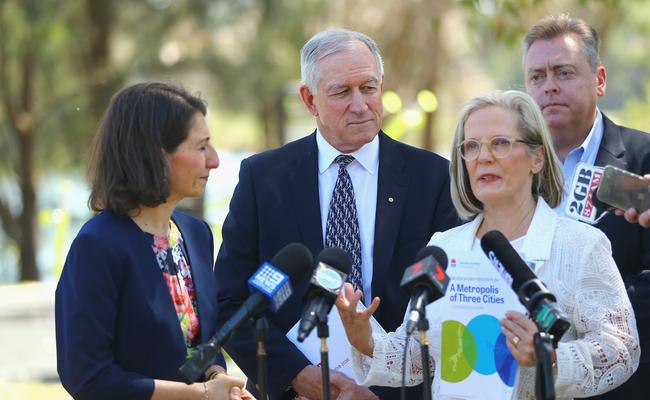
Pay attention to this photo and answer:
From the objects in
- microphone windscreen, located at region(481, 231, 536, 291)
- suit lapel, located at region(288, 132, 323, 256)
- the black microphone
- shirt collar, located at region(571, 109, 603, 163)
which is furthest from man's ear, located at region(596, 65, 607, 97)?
the black microphone

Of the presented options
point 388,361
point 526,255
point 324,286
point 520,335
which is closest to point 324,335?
point 324,286

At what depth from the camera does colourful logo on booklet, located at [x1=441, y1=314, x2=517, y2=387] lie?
393cm

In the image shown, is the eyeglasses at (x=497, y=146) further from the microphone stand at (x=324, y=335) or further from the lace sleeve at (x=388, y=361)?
the microphone stand at (x=324, y=335)

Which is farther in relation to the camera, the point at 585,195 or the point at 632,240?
the point at 632,240

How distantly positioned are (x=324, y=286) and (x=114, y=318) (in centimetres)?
94

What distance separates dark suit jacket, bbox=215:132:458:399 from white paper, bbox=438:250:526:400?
71 centimetres

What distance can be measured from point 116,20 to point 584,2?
12.3 meters

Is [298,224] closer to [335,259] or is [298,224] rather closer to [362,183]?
[362,183]

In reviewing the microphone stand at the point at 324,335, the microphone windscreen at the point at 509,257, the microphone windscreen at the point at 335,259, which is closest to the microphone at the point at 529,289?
the microphone windscreen at the point at 509,257

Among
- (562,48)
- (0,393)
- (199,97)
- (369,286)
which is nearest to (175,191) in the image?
(199,97)

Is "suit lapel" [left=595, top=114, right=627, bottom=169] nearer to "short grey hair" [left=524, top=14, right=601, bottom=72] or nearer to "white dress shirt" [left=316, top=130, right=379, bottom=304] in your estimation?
"short grey hair" [left=524, top=14, right=601, bottom=72]

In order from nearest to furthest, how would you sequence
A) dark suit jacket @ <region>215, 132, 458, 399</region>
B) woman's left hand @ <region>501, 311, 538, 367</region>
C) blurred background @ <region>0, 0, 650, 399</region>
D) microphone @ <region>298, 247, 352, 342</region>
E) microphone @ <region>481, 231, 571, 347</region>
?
microphone @ <region>481, 231, 571, 347</region> < microphone @ <region>298, 247, 352, 342</region> < woman's left hand @ <region>501, 311, 538, 367</region> < dark suit jacket @ <region>215, 132, 458, 399</region> < blurred background @ <region>0, 0, 650, 399</region>

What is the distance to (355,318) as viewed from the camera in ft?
13.1

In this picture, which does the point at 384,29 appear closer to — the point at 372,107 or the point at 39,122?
the point at 372,107
